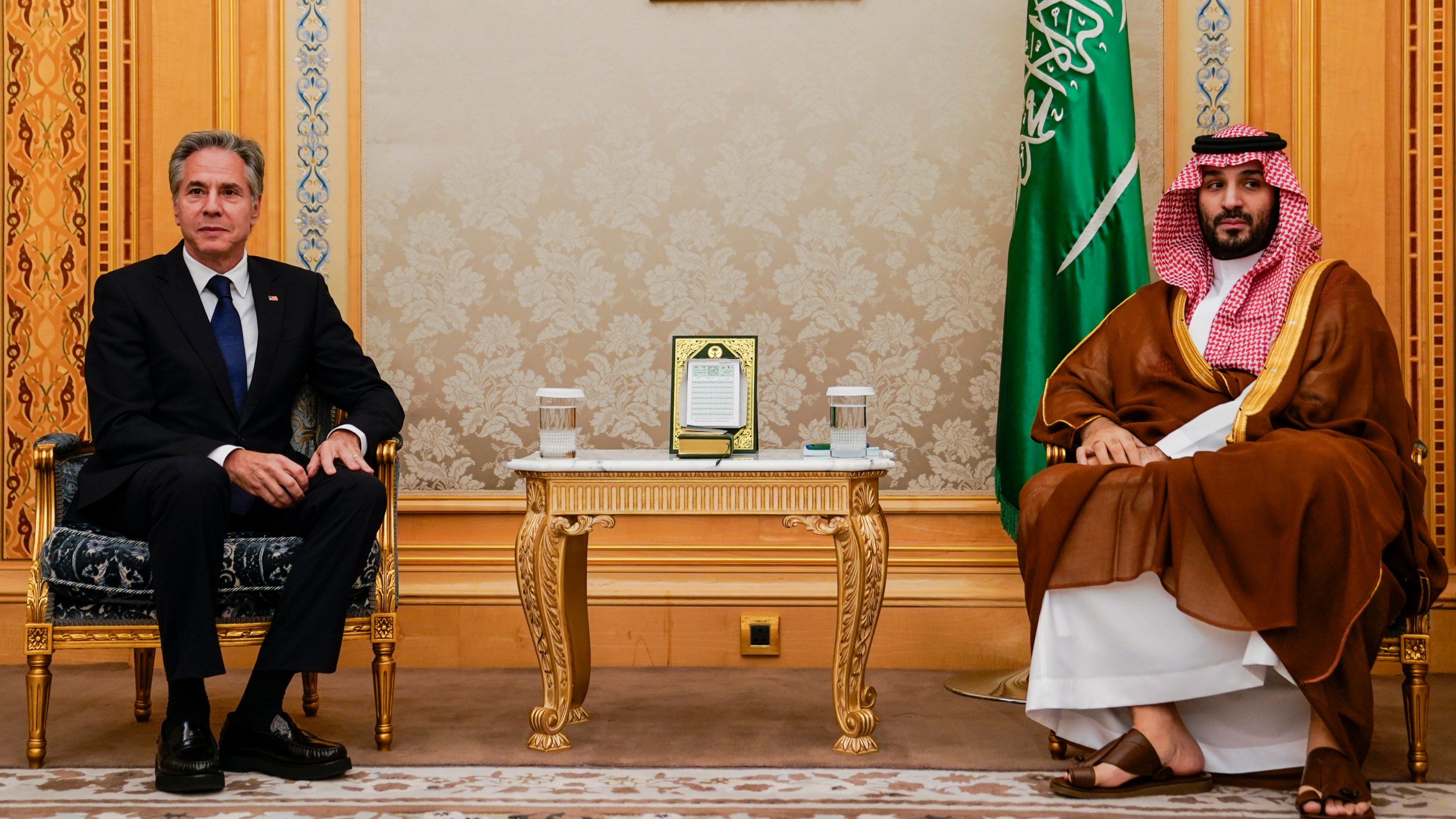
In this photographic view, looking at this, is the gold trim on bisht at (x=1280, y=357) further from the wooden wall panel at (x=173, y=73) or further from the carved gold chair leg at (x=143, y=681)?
the wooden wall panel at (x=173, y=73)

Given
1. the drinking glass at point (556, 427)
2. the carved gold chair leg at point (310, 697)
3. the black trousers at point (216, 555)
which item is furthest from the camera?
the carved gold chair leg at point (310, 697)

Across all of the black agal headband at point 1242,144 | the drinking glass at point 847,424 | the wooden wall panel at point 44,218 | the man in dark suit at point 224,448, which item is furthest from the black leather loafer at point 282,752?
the black agal headband at point 1242,144

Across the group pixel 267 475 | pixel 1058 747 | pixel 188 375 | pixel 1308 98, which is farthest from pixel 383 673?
pixel 1308 98

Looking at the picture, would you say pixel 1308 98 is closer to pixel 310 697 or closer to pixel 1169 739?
→ pixel 1169 739

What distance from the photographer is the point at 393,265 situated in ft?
12.2

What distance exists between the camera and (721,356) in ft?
9.15

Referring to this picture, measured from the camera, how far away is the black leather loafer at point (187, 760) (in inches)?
93.0

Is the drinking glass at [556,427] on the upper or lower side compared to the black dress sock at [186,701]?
upper

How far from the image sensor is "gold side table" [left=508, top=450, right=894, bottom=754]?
264 centimetres

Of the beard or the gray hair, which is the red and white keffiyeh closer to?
the beard

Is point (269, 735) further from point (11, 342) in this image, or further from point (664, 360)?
point (11, 342)

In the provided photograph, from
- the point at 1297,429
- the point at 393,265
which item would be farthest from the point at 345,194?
the point at 1297,429

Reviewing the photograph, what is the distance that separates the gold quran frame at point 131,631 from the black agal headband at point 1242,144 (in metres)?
2.19

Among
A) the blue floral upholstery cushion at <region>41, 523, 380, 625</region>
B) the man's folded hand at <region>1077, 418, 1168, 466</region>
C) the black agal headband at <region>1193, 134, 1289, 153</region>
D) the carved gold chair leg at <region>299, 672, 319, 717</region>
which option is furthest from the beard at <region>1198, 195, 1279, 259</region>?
the carved gold chair leg at <region>299, 672, 319, 717</region>
